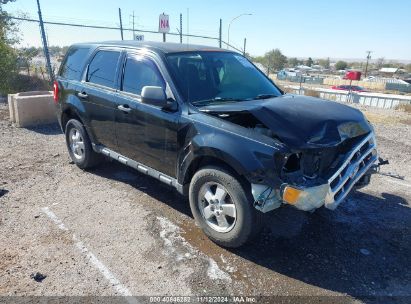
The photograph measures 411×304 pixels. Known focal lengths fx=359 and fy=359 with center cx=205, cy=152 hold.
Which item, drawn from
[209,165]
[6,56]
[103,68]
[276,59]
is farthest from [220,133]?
[276,59]

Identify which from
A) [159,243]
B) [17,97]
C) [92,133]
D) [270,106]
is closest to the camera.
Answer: [270,106]

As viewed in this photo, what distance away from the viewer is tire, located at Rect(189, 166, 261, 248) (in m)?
3.36

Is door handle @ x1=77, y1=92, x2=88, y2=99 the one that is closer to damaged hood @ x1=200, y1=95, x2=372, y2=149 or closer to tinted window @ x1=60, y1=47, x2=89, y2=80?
tinted window @ x1=60, y1=47, x2=89, y2=80

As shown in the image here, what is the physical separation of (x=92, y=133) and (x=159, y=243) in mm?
2260

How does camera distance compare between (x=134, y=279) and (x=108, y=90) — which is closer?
(x=134, y=279)

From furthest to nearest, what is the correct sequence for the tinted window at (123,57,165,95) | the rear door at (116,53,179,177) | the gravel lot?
the tinted window at (123,57,165,95) < the rear door at (116,53,179,177) < the gravel lot

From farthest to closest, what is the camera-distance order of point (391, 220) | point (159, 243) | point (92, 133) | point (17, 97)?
1. point (17, 97)
2. point (92, 133)
3. point (391, 220)
4. point (159, 243)

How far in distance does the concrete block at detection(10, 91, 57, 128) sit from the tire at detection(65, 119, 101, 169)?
338 cm

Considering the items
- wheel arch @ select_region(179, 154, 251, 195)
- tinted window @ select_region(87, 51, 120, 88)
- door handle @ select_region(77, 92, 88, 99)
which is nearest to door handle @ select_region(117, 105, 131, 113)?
tinted window @ select_region(87, 51, 120, 88)

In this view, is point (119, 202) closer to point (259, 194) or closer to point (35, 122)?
point (259, 194)

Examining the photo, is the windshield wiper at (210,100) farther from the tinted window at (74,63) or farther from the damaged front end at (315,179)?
the tinted window at (74,63)

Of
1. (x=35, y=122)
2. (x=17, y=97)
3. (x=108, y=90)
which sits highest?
(x=108, y=90)

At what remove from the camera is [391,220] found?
173 inches

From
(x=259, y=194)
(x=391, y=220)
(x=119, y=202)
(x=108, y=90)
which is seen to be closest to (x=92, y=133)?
(x=108, y=90)
